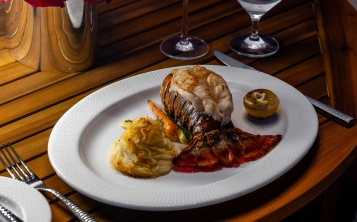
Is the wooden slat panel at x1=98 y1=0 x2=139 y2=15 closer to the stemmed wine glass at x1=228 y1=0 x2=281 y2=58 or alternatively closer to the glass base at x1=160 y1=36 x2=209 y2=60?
the glass base at x1=160 y1=36 x2=209 y2=60

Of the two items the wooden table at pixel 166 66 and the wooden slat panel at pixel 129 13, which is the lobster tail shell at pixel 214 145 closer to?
the wooden table at pixel 166 66

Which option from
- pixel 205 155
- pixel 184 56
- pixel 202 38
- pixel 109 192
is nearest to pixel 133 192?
pixel 109 192

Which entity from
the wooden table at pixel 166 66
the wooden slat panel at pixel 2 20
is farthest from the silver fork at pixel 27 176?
the wooden slat panel at pixel 2 20

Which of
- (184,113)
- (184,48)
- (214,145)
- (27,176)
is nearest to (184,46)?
(184,48)

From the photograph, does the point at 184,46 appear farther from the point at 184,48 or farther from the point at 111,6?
the point at 111,6

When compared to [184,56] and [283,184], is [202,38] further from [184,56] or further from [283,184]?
[283,184]

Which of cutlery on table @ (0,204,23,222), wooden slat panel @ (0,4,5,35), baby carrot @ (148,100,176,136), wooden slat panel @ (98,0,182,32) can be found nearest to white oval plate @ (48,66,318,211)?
baby carrot @ (148,100,176,136)
